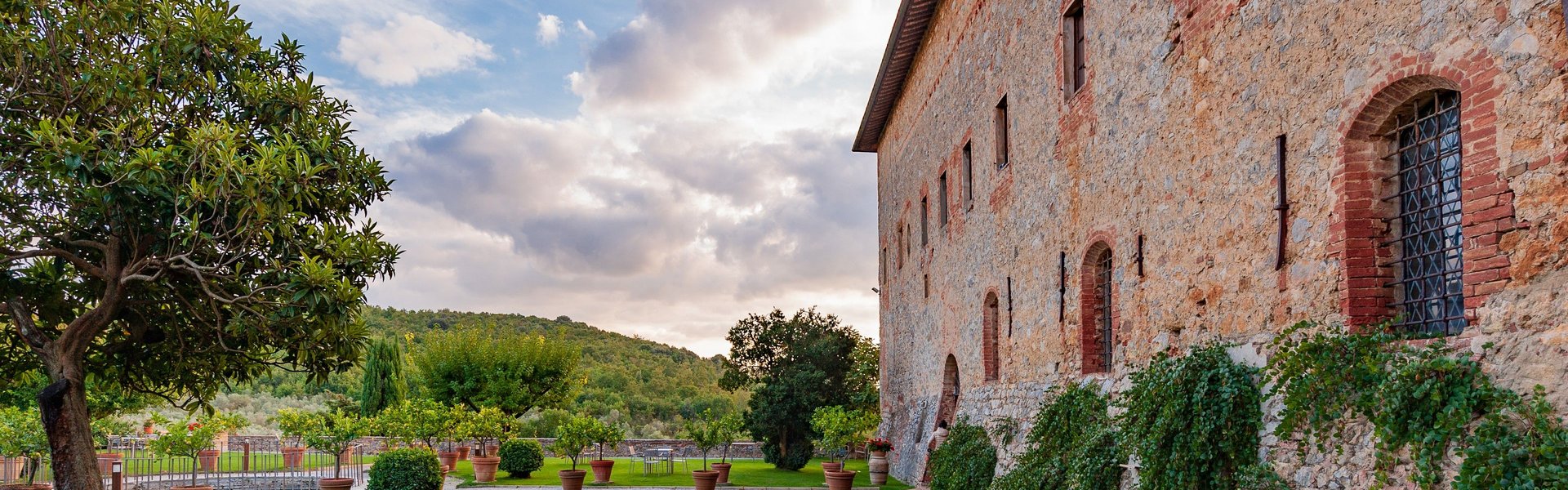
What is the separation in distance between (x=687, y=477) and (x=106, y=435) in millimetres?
12779

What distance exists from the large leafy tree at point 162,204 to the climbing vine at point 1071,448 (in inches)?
247

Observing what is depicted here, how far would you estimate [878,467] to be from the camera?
17.1 meters

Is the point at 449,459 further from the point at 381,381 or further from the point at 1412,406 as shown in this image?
the point at 1412,406

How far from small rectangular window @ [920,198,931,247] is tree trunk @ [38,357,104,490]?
13.4 meters

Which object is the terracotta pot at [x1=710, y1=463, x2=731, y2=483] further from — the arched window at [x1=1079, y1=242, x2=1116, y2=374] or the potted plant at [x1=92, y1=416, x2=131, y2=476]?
the potted plant at [x1=92, y1=416, x2=131, y2=476]

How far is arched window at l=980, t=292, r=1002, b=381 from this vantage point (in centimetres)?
1344

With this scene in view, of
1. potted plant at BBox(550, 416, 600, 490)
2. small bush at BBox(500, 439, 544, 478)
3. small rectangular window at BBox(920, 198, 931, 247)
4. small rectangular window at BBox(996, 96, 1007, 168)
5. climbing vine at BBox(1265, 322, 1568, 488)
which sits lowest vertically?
small bush at BBox(500, 439, 544, 478)

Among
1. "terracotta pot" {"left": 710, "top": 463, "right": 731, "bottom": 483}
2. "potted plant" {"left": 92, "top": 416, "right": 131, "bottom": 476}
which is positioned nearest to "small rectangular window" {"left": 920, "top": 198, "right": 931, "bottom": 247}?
"terracotta pot" {"left": 710, "top": 463, "right": 731, "bottom": 483}

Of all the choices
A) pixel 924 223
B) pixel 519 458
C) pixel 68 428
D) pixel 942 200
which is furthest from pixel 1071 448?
pixel 519 458

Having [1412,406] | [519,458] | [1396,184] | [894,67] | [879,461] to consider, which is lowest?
[519,458]

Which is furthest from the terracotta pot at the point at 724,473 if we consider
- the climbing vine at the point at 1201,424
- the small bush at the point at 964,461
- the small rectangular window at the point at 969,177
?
the climbing vine at the point at 1201,424

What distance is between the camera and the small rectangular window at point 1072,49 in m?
10.1

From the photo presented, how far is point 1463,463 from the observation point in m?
4.18

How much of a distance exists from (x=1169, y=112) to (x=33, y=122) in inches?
365
